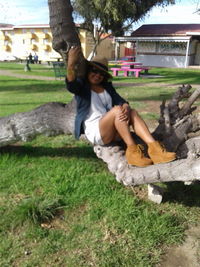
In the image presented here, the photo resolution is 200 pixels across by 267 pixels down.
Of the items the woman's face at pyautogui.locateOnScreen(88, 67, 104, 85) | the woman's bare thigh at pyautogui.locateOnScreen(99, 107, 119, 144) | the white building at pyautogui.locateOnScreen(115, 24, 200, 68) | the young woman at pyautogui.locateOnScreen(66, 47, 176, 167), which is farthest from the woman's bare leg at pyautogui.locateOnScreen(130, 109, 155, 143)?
the white building at pyautogui.locateOnScreen(115, 24, 200, 68)

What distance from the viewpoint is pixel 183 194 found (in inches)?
133

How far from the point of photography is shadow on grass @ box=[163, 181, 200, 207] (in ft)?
10.5

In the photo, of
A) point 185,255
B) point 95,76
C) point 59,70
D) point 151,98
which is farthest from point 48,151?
point 59,70

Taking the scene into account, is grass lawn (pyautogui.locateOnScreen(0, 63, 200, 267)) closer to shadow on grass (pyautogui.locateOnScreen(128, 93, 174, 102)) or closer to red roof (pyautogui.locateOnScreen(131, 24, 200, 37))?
shadow on grass (pyautogui.locateOnScreen(128, 93, 174, 102))

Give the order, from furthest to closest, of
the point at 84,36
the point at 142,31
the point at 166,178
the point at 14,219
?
1. the point at 84,36
2. the point at 142,31
3. the point at 14,219
4. the point at 166,178

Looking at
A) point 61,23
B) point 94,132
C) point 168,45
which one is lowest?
point 94,132

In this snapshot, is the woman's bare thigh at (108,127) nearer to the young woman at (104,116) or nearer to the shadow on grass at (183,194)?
the young woman at (104,116)

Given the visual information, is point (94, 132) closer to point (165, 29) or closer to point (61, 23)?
point (61, 23)

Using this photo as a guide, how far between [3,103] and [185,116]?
6.43 metres

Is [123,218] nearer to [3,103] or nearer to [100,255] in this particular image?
[100,255]

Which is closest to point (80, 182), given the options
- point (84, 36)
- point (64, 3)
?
point (64, 3)

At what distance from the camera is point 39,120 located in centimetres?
360

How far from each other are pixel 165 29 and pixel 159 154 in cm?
2868

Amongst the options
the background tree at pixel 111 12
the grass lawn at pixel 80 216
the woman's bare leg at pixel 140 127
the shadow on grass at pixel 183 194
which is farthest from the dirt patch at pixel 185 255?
the background tree at pixel 111 12
